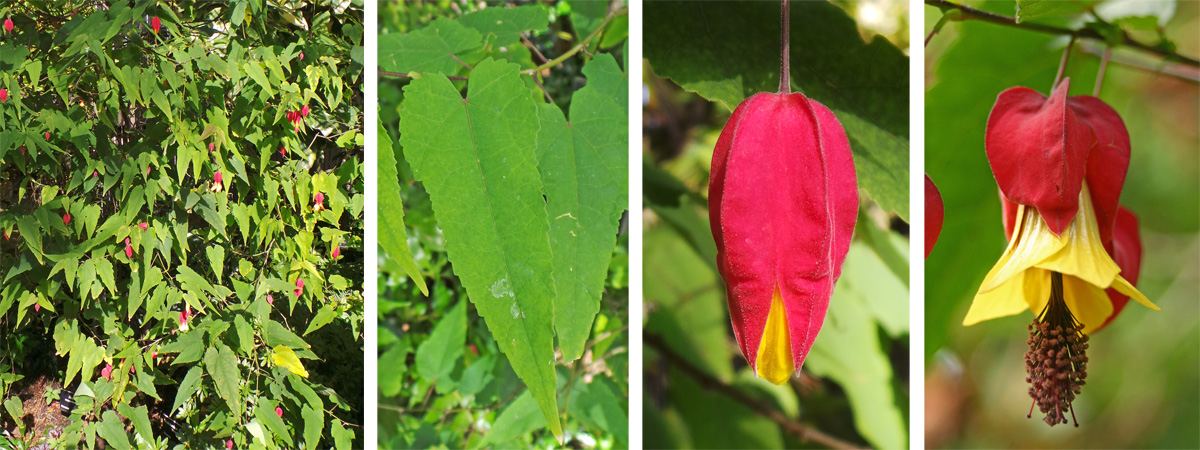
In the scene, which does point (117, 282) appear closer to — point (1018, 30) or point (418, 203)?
point (418, 203)

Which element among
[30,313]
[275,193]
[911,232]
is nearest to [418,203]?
[275,193]

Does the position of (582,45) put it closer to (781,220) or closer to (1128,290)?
(781,220)

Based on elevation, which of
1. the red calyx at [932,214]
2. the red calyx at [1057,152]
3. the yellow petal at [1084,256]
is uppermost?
the red calyx at [1057,152]

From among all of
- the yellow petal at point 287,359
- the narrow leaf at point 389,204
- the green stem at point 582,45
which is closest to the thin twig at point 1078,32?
the green stem at point 582,45

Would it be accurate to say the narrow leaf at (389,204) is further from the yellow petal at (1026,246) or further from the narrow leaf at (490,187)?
the yellow petal at (1026,246)

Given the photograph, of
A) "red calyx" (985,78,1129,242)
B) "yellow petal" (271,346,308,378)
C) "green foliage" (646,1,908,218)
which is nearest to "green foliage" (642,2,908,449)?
"green foliage" (646,1,908,218)

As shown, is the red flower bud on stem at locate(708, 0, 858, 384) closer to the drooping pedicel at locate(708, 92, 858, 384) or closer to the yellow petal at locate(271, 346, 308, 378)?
the drooping pedicel at locate(708, 92, 858, 384)
